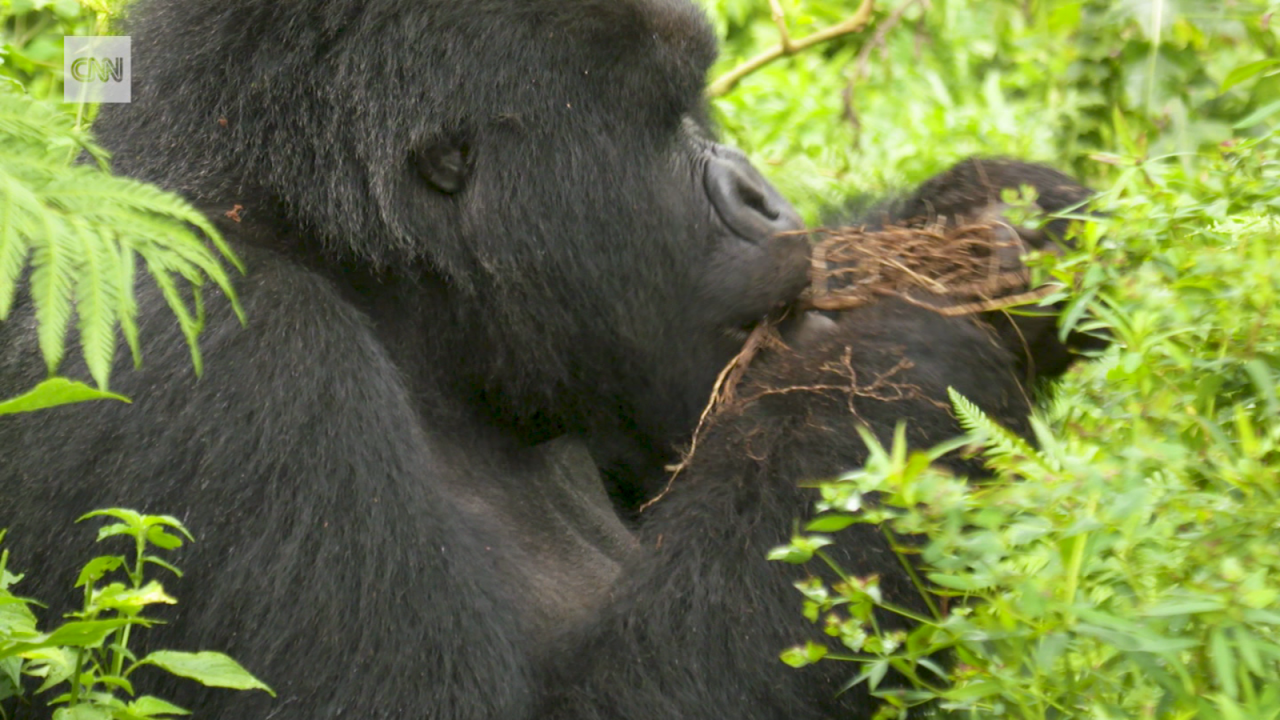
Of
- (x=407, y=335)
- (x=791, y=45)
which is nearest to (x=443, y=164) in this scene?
(x=407, y=335)

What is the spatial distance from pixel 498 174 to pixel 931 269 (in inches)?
33.4

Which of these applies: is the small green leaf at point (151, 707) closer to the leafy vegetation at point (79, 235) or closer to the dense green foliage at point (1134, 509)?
the leafy vegetation at point (79, 235)

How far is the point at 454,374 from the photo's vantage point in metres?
2.64

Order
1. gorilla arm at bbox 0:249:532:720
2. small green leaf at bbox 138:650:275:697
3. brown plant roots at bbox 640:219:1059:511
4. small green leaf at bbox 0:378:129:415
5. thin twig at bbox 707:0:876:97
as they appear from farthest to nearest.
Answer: thin twig at bbox 707:0:876:97
brown plant roots at bbox 640:219:1059:511
gorilla arm at bbox 0:249:532:720
small green leaf at bbox 138:650:275:697
small green leaf at bbox 0:378:129:415

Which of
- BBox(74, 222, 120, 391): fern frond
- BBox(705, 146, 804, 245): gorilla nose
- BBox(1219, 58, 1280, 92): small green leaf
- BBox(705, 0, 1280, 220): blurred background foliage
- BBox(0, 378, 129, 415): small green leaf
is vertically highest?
BBox(705, 0, 1280, 220): blurred background foliage

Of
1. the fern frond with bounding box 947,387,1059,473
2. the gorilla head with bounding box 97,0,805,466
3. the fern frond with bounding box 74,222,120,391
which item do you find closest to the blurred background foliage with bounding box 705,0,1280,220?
the gorilla head with bounding box 97,0,805,466

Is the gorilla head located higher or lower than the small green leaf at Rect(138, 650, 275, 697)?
higher

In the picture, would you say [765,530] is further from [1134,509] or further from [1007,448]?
[1134,509]

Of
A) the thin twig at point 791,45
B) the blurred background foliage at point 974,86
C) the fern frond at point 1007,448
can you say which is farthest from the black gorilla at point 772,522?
the thin twig at point 791,45

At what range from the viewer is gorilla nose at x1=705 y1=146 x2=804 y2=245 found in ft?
8.91

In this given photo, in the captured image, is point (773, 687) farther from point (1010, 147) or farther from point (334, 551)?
point (1010, 147)

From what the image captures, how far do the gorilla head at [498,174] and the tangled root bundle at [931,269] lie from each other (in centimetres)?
11

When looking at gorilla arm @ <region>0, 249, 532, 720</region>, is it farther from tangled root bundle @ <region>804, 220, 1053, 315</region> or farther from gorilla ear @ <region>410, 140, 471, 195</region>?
tangled root bundle @ <region>804, 220, 1053, 315</region>

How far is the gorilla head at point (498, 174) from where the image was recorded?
97.0 inches
